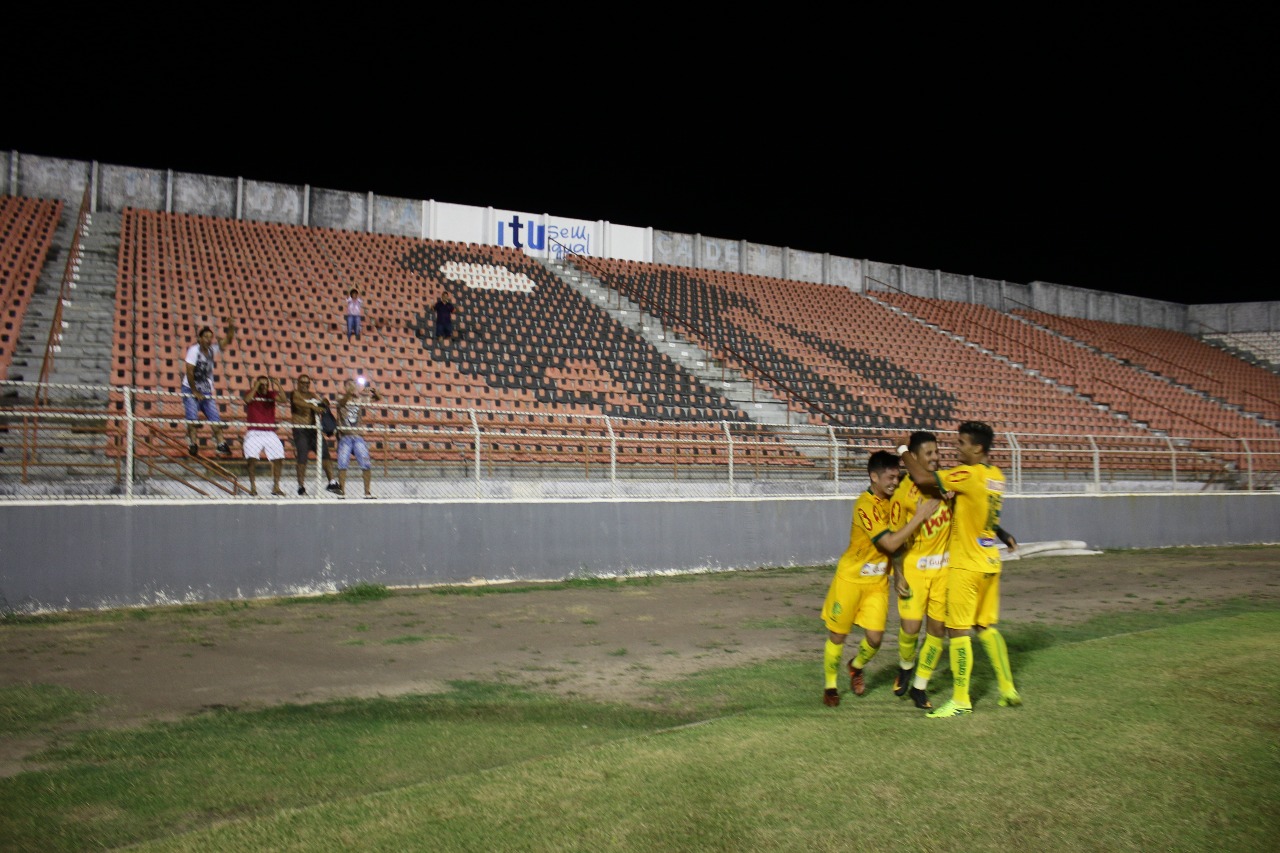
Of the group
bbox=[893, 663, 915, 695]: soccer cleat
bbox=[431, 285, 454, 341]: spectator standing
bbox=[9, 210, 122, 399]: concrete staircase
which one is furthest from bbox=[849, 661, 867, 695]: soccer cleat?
bbox=[431, 285, 454, 341]: spectator standing

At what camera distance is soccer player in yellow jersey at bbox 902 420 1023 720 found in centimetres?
542

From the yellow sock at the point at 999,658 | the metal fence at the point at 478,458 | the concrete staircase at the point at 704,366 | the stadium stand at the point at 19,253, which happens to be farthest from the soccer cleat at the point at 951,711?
the stadium stand at the point at 19,253

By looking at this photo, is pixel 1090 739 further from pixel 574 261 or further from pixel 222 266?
pixel 574 261

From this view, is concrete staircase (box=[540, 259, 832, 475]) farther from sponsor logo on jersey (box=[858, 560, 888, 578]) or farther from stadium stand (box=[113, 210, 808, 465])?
sponsor logo on jersey (box=[858, 560, 888, 578])

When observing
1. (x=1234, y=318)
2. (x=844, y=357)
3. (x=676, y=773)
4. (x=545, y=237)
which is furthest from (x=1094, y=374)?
(x=676, y=773)

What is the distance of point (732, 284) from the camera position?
91.0ft

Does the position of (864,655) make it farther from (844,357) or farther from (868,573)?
(844,357)

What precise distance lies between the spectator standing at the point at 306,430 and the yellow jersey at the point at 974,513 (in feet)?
24.1

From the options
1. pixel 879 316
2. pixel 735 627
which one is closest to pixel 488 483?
pixel 735 627

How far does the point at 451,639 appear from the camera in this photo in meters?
7.89

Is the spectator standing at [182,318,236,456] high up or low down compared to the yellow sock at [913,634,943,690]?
up

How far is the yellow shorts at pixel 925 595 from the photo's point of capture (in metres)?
5.77

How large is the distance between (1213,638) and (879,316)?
21.8 m

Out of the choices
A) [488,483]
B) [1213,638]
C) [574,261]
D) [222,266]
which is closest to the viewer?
[1213,638]
